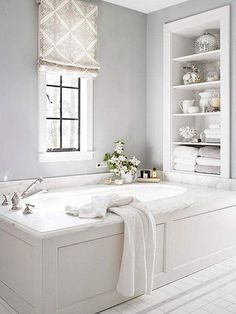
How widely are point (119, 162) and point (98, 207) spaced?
1.58m

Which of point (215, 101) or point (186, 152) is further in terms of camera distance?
point (186, 152)

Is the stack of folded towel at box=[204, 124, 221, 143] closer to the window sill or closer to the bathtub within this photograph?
the bathtub

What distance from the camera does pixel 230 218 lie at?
358cm

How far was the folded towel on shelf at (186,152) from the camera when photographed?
418cm

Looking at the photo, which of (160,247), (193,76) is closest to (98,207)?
(160,247)

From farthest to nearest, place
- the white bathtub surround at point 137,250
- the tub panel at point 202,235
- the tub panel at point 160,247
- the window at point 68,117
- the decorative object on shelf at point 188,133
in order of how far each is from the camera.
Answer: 1. the decorative object on shelf at point 188,133
2. the window at point 68,117
3. the tub panel at point 202,235
4. the tub panel at point 160,247
5. the white bathtub surround at point 137,250

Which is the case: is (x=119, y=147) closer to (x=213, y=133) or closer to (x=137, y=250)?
(x=213, y=133)

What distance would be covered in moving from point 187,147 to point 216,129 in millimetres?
436

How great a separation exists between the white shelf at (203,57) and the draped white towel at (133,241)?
2058 mm

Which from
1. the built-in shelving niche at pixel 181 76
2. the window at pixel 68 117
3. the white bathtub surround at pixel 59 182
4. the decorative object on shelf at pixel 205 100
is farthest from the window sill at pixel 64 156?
the decorative object on shelf at pixel 205 100

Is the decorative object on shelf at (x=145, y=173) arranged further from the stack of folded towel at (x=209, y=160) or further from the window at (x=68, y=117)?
the window at (x=68, y=117)

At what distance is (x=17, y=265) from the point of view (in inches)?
100

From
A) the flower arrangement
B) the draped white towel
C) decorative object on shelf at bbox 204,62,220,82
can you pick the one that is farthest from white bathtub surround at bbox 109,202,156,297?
decorative object on shelf at bbox 204,62,220,82

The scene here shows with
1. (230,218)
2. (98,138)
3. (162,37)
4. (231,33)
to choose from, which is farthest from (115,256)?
(162,37)
